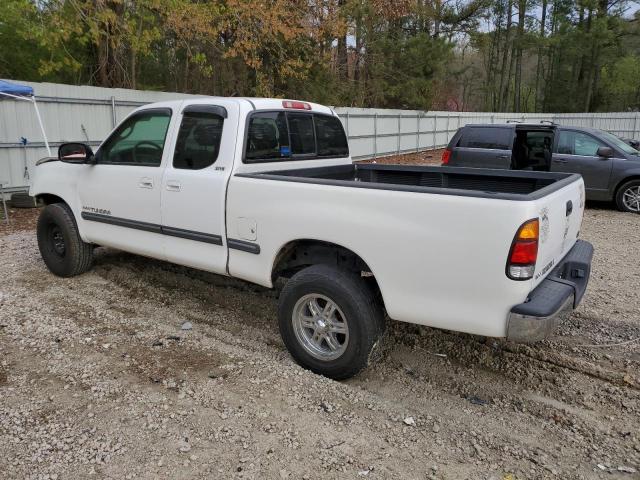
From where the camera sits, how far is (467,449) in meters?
2.91

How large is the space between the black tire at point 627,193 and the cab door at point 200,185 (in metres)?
8.85

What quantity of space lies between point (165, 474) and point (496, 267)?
80.8 inches

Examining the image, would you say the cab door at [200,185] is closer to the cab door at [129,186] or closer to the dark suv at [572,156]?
the cab door at [129,186]

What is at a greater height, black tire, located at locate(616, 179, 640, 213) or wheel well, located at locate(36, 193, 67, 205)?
wheel well, located at locate(36, 193, 67, 205)

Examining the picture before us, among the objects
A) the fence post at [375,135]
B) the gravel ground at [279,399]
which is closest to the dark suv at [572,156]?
the gravel ground at [279,399]

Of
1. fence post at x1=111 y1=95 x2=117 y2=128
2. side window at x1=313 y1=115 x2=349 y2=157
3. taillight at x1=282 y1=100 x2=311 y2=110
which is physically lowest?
side window at x1=313 y1=115 x2=349 y2=157

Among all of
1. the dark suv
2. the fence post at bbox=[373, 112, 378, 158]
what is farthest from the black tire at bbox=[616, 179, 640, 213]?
the fence post at bbox=[373, 112, 378, 158]

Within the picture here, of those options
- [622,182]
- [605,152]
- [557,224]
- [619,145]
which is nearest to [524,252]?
[557,224]

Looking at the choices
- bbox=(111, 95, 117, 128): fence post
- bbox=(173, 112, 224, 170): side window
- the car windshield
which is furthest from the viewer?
bbox=(111, 95, 117, 128): fence post

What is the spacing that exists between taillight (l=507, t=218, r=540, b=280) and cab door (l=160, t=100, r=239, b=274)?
85.2 inches

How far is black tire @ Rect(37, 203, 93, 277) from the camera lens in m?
5.52

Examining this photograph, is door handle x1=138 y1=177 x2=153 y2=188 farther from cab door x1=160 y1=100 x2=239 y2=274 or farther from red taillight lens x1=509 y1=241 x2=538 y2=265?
red taillight lens x1=509 y1=241 x2=538 y2=265

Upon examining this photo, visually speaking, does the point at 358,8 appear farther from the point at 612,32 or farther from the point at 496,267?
the point at 612,32

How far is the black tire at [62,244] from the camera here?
5.52m
